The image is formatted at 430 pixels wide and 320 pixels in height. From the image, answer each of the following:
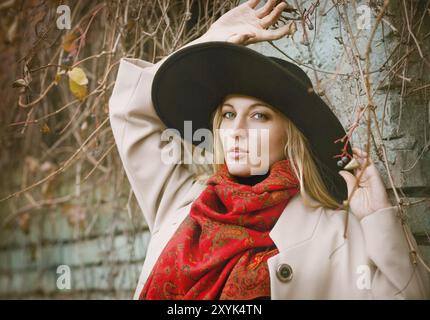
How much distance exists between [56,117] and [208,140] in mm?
750

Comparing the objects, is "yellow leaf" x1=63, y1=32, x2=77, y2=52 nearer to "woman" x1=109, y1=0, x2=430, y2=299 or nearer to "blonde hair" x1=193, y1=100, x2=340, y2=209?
"woman" x1=109, y1=0, x2=430, y2=299

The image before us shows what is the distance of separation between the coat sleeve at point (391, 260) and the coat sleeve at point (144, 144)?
57 cm

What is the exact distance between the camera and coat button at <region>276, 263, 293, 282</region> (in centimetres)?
168

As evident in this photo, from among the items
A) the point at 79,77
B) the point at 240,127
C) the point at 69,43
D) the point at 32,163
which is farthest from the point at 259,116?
the point at 32,163

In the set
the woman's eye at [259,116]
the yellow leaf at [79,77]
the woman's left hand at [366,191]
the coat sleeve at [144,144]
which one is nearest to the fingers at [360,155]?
the woman's left hand at [366,191]

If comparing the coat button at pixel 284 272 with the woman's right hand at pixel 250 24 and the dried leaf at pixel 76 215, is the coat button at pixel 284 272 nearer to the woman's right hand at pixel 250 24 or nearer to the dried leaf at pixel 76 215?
the woman's right hand at pixel 250 24

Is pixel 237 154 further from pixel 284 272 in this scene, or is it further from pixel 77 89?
pixel 77 89

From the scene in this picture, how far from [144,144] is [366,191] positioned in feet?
2.15

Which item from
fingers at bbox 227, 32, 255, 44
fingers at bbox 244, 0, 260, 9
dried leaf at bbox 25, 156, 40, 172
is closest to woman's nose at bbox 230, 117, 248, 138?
fingers at bbox 227, 32, 255, 44

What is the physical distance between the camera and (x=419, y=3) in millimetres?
1831

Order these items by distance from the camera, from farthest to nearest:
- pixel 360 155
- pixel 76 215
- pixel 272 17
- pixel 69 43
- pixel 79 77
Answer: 1. pixel 76 215
2. pixel 69 43
3. pixel 79 77
4. pixel 272 17
5. pixel 360 155

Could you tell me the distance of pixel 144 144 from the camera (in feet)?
6.30

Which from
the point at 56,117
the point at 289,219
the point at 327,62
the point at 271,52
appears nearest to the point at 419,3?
the point at 327,62

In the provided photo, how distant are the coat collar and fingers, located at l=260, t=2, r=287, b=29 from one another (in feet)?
1.62
